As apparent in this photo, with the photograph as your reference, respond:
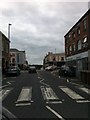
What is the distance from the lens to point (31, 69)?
61625 mm

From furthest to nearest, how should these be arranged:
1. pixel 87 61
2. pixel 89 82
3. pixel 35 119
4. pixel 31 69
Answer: pixel 31 69
pixel 87 61
pixel 89 82
pixel 35 119

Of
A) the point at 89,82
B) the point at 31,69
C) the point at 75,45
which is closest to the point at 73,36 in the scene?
the point at 75,45

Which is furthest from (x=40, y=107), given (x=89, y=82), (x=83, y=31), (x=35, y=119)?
(x=83, y=31)

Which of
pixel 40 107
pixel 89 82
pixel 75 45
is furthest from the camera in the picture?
pixel 75 45

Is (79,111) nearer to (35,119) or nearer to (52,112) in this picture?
(52,112)

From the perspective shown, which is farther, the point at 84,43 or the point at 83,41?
the point at 83,41

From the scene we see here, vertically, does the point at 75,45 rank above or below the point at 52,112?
above

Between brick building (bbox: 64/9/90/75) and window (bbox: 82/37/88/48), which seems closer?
brick building (bbox: 64/9/90/75)

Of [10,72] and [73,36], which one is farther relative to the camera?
[73,36]

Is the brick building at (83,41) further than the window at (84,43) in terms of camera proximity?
No

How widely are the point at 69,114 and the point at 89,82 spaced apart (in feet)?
50.5

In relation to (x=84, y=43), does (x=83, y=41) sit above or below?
above

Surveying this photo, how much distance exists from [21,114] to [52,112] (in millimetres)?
1092

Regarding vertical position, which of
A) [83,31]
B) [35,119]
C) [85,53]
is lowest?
[35,119]
